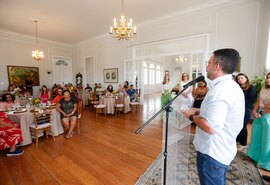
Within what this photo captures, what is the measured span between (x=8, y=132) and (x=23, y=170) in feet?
2.90

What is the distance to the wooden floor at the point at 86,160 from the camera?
205 cm

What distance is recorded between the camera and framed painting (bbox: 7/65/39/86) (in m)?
7.36

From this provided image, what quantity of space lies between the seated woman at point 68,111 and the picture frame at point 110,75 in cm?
446

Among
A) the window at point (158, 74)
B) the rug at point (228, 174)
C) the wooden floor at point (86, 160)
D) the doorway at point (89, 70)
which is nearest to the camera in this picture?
the rug at point (228, 174)

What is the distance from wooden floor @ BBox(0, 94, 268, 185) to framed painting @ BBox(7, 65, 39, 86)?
6.29 metres

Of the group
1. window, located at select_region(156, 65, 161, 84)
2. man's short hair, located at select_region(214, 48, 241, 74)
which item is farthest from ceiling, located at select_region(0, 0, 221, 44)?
window, located at select_region(156, 65, 161, 84)

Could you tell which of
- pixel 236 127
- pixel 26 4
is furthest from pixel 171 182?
pixel 26 4

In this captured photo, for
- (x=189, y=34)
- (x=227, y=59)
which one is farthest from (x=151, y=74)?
(x=227, y=59)

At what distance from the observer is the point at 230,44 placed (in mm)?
4531

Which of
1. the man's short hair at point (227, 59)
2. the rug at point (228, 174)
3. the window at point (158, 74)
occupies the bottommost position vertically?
the rug at point (228, 174)

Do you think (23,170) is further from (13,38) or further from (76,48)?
(76,48)

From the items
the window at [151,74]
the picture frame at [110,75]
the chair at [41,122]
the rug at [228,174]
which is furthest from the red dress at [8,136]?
the window at [151,74]

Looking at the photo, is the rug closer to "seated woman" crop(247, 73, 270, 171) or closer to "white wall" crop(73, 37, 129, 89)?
"seated woman" crop(247, 73, 270, 171)

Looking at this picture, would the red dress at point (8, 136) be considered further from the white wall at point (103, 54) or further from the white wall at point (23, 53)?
the white wall at point (23, 53)
